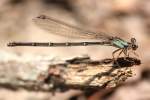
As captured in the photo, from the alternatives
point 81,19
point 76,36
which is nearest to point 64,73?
point 76,36

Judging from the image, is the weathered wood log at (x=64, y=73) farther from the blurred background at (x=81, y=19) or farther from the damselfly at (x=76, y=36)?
the blurred background at (x=81, y=19)

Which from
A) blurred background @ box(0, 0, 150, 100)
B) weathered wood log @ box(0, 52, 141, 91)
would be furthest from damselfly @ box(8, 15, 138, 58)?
blurred background @ box(0, 0, 150, 100)

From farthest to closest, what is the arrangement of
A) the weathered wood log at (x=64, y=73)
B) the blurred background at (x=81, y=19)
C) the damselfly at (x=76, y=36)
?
the blurred background at (x=81, y=19) < the damselfly at (x=76, y=36) < the weathered wood log at (x=64, y=73)

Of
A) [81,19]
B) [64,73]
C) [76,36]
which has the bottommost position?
[64,73]

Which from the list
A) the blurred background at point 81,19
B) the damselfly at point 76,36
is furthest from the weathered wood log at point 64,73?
the blurred background at point 81,19

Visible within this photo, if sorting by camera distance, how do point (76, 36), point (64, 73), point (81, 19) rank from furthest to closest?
point (81, 19)
point (76, 36)
point (64, 73)

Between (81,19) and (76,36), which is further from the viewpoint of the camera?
(81,19)

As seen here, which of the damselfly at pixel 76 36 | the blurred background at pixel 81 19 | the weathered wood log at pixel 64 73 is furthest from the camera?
the blurred background at pixel 81 19

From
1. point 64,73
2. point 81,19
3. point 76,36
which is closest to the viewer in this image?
point 64,73

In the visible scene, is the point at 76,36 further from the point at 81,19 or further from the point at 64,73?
the point at 81,19
